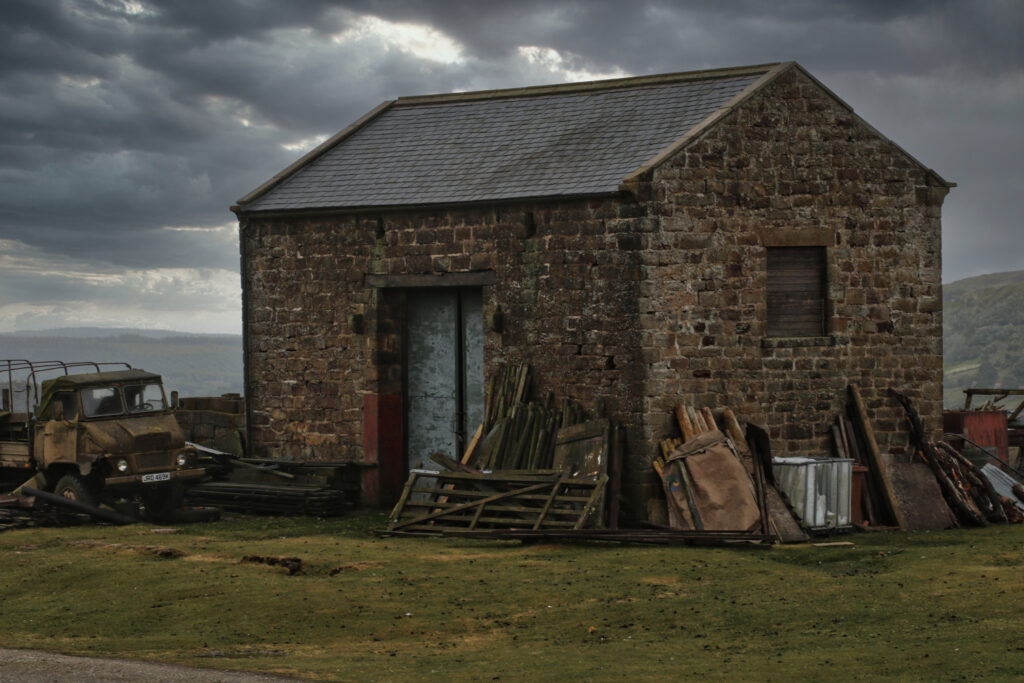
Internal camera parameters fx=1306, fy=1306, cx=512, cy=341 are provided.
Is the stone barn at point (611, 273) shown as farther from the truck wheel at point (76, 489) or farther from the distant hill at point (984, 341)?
the distant hill at point (984, 341)

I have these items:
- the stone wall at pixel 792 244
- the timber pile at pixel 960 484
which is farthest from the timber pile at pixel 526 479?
the timber pile at pixel 960 484

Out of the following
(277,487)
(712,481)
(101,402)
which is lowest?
(277,487)

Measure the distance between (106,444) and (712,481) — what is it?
28.5ft

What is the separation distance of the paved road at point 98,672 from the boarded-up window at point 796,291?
11.6 metres

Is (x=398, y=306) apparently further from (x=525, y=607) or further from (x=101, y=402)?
(x=525, y=607)

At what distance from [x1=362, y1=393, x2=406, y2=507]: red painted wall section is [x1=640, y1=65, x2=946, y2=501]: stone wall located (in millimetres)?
5039

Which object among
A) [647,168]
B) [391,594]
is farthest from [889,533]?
[391,594]

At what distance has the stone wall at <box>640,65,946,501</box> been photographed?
60.2 ft

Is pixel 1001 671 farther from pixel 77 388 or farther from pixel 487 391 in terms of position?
pixel 77 388

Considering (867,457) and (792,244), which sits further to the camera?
(867,457)

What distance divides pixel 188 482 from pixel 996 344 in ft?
429

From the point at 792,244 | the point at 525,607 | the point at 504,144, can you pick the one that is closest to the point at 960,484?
the point at 792,244

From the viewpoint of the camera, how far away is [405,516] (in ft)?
59.9

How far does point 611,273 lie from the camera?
18500mm
